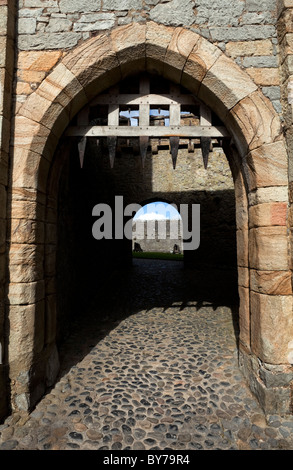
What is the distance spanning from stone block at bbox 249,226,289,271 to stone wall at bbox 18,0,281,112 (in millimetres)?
1424

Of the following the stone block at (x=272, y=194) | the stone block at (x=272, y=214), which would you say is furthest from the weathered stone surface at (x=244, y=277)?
the stone block at (x=272, y=194)

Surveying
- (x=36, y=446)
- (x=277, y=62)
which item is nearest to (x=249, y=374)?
(x=36, y=446)

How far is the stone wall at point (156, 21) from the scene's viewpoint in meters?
2.55

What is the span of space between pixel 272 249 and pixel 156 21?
254cm

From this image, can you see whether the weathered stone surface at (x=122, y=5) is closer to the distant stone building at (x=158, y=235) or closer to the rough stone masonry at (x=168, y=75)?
the rough stone masonry at (x=168, y=75)

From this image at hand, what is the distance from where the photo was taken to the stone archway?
2389 mm

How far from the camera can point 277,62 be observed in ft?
8.27

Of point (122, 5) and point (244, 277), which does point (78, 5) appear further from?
point (244, 277)

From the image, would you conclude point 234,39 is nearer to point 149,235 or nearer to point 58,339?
point 58,339

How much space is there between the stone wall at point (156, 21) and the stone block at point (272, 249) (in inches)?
56.0

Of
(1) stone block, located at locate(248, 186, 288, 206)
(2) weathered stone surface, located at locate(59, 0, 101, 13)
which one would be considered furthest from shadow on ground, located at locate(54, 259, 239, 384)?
(2) weathered stone surface, located at locate(59, 0, 101, 13)

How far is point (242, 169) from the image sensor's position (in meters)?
2.80

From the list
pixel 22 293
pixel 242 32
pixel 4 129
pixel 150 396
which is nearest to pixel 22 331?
pixel 22 293

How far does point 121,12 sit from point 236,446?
412 cm
